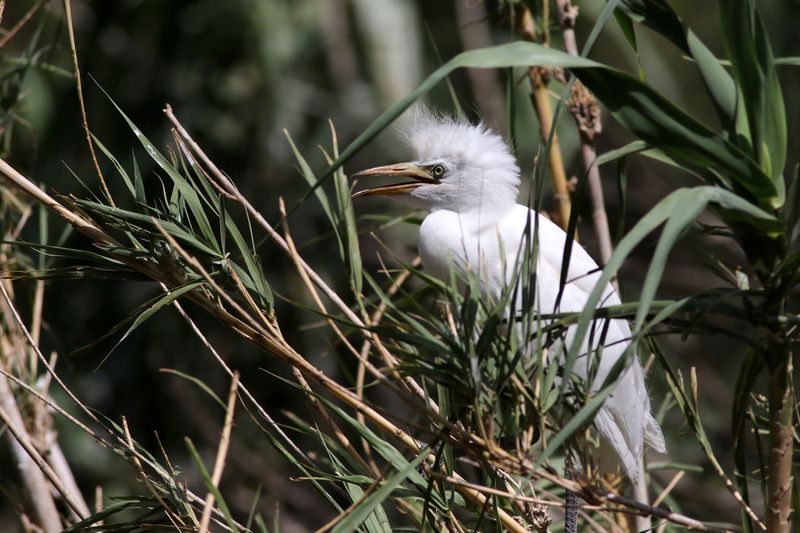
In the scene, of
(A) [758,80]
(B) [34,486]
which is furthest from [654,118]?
(B) [34,486]

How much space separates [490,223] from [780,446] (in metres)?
0.88

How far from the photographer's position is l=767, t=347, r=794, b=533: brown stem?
33.6 inches

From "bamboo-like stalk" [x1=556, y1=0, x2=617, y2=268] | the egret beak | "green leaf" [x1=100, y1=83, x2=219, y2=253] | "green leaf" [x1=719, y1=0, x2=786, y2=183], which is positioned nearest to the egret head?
the egret beak

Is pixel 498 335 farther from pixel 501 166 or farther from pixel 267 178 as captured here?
pixel 267 178

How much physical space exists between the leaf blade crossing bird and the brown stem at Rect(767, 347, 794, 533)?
29.1 inches

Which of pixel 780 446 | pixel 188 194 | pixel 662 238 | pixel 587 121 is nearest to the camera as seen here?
pixel 662 238

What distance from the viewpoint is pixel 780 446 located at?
0.86 m

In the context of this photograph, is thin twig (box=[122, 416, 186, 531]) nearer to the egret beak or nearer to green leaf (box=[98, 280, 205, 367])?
green leaf (box=[98, 280, 205, 367])

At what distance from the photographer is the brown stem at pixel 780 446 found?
0.85m

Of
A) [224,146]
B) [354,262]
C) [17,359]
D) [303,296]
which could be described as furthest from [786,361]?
[224,146]

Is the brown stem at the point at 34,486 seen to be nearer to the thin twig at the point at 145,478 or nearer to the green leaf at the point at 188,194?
the thin twig at the point at 145,478

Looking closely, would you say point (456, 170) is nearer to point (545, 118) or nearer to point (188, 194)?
point (545, 118)

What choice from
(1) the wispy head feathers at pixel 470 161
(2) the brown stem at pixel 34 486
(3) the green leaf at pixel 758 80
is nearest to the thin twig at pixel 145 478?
(2) the brown stem at pixel 34 486

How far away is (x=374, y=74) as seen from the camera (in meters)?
3.73
